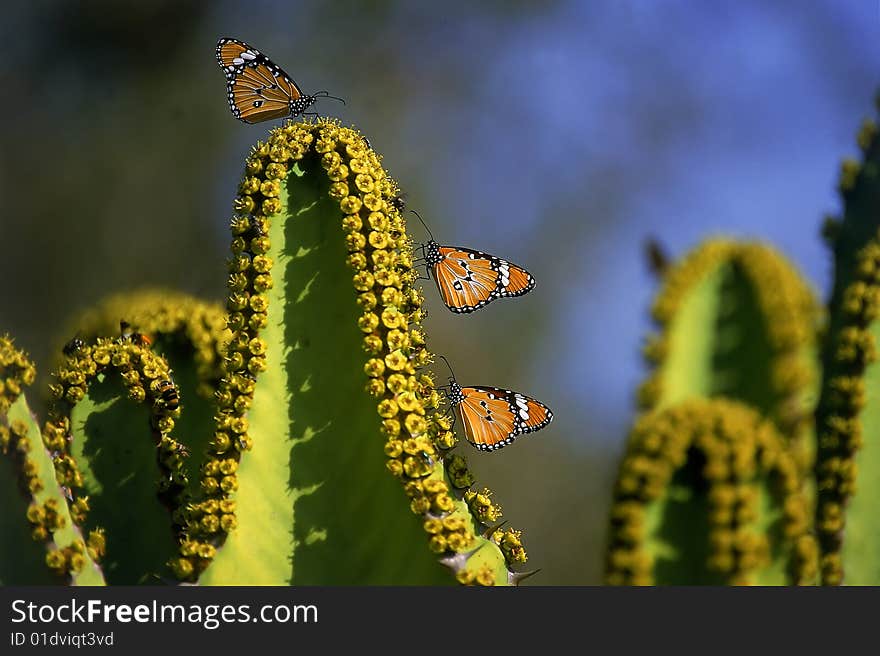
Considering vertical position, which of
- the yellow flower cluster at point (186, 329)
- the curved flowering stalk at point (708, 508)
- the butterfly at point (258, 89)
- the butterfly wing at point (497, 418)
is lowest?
the curved flowering stalk at point (708, 508)

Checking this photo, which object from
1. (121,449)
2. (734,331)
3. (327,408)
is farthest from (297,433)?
(734,331)

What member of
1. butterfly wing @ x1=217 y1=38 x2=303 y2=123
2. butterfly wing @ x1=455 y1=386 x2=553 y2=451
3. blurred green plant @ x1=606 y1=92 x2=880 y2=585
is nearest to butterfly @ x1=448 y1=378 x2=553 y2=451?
butterfly wing @ x1=455 y1=386 x2=553 y2=451

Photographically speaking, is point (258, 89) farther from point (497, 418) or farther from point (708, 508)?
point (708, 508)

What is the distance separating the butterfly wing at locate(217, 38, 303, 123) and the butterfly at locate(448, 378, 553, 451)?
99cm

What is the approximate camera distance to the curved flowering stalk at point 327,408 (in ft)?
5.59

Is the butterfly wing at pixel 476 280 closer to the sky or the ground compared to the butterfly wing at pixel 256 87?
closer to the ground

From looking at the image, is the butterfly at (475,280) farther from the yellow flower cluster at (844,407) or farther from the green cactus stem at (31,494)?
the green cactus stem at (31,494)

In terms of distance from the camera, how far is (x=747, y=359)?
3354mm

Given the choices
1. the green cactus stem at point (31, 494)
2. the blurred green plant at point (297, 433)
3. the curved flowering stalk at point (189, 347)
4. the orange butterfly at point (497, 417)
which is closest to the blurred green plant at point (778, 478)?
the orange butterfly at point (497, 417)

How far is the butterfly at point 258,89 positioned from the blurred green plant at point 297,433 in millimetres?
1051

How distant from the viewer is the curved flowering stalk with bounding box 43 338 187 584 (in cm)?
188

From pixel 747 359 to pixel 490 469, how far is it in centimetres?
439

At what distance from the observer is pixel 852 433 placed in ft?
7.27

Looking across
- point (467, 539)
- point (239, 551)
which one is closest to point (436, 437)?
point (467, 539)
